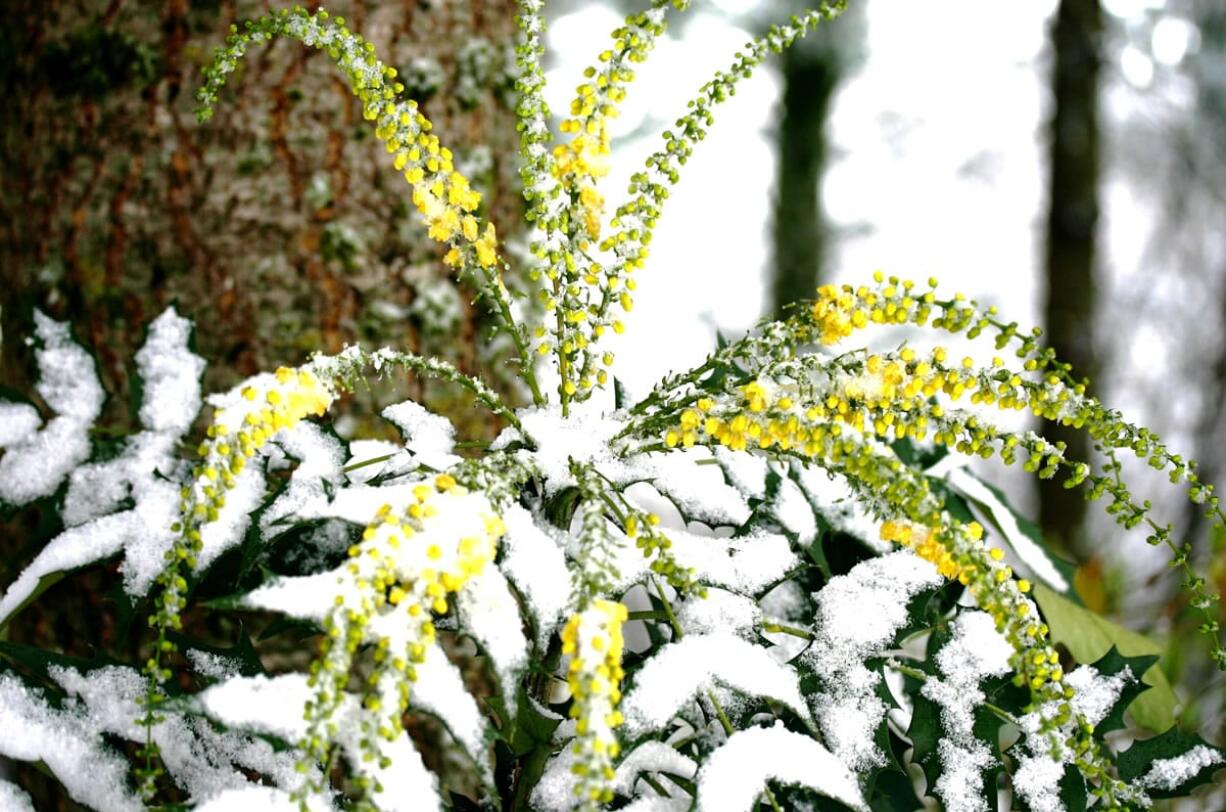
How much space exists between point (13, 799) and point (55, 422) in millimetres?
405

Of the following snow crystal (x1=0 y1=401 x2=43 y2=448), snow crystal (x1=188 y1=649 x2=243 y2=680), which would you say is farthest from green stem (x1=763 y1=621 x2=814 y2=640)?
snow crystal (x1=0 y1=401 x2=43 y2=448)

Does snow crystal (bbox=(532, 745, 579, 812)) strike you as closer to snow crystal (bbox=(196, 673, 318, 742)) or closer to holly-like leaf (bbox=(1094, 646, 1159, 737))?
snow crystal (bbox=(196, 673, 318, 742))

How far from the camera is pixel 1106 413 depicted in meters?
0.78

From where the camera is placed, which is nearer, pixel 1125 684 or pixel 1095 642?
pixel 1125 684

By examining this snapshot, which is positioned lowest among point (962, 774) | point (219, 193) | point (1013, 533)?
point (962, 774)

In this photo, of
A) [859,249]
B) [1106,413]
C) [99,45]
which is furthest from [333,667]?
[859,249]

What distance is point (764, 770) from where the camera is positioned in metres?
0.76

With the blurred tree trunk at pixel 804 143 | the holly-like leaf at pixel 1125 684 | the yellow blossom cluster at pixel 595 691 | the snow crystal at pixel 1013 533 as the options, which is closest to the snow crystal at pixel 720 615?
the yellow blossom cluster at pixel 595 691

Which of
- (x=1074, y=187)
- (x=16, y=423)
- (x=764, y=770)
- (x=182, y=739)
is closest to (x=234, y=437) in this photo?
(x=182, y=739)

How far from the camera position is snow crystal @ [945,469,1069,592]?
1.22 m

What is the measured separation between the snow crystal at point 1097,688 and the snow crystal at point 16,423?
1089 mm

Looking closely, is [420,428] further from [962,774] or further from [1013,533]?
[1013,533]

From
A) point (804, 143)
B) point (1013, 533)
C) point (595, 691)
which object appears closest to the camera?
point (595, 691)

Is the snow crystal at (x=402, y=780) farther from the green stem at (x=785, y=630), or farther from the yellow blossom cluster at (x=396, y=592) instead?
the green stem at (x=785, y=630)
